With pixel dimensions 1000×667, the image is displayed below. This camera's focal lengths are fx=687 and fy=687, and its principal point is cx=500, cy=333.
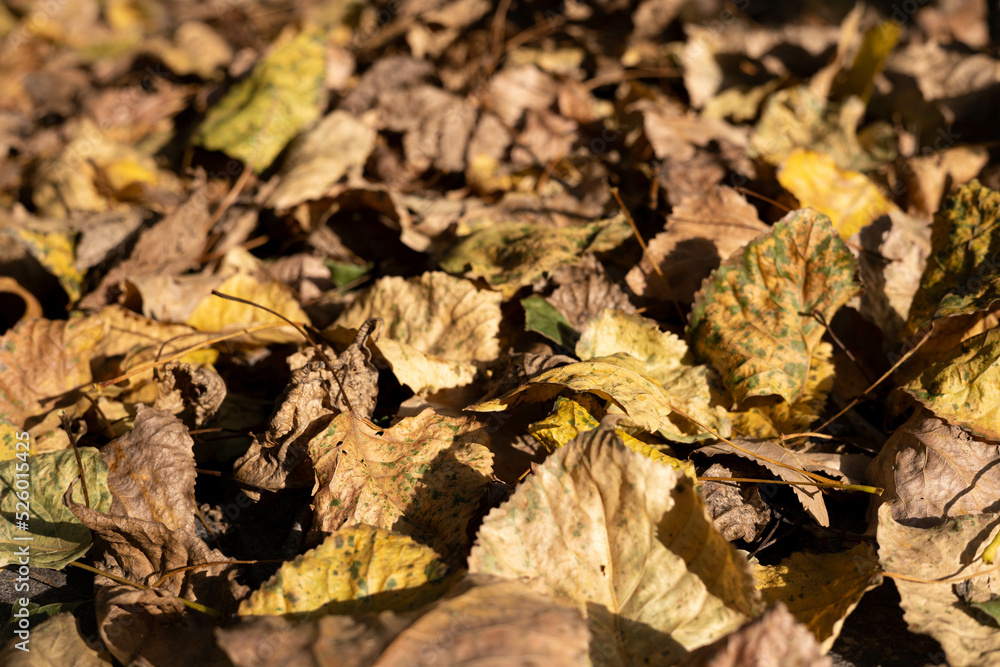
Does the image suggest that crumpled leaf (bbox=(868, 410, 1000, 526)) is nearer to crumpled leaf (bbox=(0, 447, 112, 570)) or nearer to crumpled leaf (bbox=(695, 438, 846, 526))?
crumpled leaf (bbox=(695, 438, 846, 526))

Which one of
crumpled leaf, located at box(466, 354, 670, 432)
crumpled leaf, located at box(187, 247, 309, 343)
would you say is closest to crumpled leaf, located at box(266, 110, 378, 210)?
crumpled leaf, located at box(187, 247, 309, 343)

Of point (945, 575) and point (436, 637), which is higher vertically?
point (436, 637)

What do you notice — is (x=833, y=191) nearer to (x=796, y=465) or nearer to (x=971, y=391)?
(x=971, y=391)

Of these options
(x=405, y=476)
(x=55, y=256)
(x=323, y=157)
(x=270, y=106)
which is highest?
(x=270, y=106)

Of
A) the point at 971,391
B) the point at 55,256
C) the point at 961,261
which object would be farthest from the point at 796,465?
the point at 55,256

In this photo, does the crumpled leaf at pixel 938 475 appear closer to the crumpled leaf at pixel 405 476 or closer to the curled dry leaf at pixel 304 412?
the crumpled leaf at pixel 405 476

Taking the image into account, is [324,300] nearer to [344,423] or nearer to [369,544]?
[344,423]

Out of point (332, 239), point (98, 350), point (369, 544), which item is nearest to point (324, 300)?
point (332, 239)
